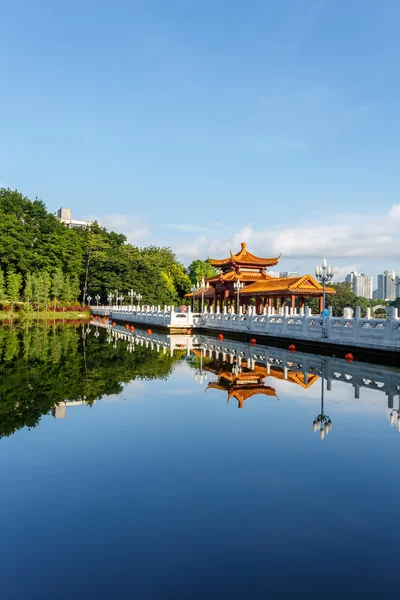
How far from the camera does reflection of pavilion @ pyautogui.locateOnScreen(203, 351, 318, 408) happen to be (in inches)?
427

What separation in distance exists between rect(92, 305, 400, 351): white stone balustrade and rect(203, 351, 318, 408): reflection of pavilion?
13.7ft

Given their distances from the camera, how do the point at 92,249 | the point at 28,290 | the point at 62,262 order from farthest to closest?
the point at 92,249
the point at 62,262
the point at 28,290

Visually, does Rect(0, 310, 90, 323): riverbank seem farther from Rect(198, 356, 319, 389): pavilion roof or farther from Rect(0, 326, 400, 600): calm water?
Rect(0, 326, 400, 600): calm water

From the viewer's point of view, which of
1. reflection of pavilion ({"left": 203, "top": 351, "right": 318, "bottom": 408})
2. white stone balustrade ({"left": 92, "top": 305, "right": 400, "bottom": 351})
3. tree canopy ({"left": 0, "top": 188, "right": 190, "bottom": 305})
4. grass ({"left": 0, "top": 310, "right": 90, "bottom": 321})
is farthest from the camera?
tree canopy ({"left": 0, "top": 188, "right": 190, "bottom": 305})

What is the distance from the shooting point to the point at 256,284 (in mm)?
37281

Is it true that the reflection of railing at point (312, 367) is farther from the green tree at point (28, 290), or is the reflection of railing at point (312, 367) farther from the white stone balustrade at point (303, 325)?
the green tree at point (28, 290)

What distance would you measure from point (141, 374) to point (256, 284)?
81.1 ft

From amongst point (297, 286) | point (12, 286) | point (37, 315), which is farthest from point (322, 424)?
→ point (12, 286)

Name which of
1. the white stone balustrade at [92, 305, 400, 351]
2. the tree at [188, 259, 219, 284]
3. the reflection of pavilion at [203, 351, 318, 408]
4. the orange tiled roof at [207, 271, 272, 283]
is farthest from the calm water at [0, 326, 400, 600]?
the tree at [188, 259, 219, 284]

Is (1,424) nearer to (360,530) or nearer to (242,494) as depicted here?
(242,494)

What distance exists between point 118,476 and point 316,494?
220cm

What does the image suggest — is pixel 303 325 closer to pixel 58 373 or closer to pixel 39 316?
pixel 58 373

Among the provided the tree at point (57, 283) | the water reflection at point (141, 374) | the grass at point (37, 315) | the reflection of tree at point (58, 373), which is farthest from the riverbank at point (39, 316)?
the water reflection at point (141, 374)

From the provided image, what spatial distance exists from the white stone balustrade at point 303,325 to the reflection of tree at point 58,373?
6321 mm
